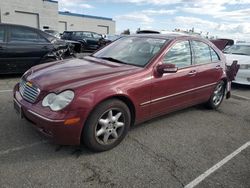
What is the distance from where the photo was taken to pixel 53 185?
271 centimetres

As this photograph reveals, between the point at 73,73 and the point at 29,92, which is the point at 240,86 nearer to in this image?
the point at 73,73

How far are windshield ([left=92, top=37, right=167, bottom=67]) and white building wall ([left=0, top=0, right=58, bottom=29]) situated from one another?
29915 millimetres

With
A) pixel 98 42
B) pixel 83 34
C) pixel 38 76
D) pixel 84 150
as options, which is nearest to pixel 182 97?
pixel 84 150

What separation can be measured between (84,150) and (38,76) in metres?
1.16

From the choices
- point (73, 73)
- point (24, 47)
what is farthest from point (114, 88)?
point (24, 47)

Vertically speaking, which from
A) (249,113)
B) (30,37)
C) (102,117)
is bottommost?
(249,113)

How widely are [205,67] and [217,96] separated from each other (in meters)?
1.00

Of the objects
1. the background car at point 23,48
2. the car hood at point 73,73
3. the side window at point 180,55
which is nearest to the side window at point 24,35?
the background car at point 23,48

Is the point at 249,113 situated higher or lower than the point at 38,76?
lower

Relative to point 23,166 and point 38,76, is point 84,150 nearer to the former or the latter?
point 23,166

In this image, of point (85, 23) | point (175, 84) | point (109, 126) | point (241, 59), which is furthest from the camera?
point (85, 23)

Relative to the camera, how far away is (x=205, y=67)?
4.93 metres

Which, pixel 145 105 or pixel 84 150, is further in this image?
pixel 145 105

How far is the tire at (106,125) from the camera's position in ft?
10.6
